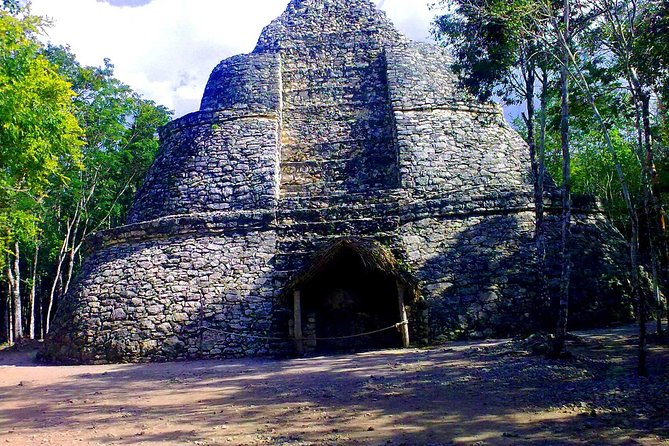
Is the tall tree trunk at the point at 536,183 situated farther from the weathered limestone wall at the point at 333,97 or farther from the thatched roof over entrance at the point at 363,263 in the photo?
the weathered limestone wall at the point at 333,97

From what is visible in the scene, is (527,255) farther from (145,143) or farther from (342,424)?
(145,143)

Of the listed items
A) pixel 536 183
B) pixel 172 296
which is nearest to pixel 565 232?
pixel 536 183

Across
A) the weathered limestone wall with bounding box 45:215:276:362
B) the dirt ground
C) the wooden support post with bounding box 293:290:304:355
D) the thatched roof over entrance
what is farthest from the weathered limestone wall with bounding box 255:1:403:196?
the dirt ground

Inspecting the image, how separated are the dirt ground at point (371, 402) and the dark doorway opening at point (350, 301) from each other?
4.15ft

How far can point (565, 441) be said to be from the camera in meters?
4.31

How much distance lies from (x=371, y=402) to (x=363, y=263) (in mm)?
4392

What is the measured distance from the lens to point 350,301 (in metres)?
10.5

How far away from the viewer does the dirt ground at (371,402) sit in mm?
4754

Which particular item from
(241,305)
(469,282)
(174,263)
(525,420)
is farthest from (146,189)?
(525,420)

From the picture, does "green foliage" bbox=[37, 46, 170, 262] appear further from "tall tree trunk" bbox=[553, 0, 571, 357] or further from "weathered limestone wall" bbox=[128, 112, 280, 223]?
"tall tree trunk" bbox=[553, 0, 571, 357]

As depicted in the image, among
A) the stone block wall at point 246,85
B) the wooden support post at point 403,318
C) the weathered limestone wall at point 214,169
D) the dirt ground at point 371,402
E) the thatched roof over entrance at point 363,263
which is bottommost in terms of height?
the dirt ground at point 371,402

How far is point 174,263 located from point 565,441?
28.8ft

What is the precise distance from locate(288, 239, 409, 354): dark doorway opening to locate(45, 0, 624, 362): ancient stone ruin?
0.09 ft

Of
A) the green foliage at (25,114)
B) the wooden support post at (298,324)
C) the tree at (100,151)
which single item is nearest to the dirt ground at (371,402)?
the wooden support post at (298,324)
